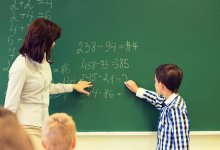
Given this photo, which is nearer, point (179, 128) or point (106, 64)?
point (179, 128)

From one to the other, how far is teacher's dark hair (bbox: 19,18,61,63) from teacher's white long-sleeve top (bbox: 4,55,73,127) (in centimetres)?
6

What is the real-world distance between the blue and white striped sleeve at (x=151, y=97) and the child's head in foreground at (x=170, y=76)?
16 centimetres

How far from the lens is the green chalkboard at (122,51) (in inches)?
119

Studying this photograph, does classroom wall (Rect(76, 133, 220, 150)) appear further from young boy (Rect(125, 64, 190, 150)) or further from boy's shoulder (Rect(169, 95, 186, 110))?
boy's shoulder (Rect(169, 95, 186, 110))

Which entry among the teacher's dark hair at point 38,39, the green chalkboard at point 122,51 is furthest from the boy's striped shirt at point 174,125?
the teacher's dark hair at point 38,39

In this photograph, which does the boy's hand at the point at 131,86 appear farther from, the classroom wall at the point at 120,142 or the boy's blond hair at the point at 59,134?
the boy's blond hair at the point at 59,134

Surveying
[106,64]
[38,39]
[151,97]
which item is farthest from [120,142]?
[38,39]

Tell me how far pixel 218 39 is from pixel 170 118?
3.10ft

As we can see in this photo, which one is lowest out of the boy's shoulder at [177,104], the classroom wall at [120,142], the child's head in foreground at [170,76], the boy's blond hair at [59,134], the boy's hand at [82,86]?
the classroom wall at [120,142]

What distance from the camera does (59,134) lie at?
1996 mm

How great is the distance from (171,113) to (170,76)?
1.05 feet

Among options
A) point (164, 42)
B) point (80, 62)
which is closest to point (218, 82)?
point (164, 42)

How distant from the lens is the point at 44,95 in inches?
108

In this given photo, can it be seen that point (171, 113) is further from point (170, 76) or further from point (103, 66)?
point (103, 66)
